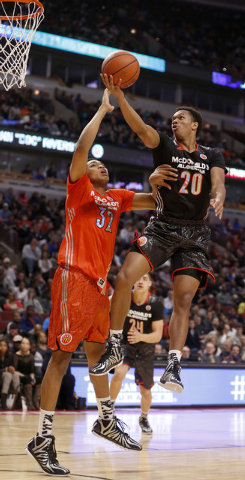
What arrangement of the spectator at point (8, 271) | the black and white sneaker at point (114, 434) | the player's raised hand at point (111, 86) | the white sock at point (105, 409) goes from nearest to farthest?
the player's raised hand at point (111, 86) → the black and white sneaker at point (114, 434) → the white sock at point (105, 409) → the spectator at point (8, 271)

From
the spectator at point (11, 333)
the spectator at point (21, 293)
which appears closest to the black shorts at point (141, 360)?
the spectator at point (11, 333)

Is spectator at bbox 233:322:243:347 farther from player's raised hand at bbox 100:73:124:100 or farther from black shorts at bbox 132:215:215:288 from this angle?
player's raised hand at bbox 100:73:124:100

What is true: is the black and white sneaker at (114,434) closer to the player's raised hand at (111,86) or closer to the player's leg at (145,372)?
the player's raised hand at (111,86)

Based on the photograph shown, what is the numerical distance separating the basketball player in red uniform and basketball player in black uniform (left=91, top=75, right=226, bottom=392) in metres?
0.20

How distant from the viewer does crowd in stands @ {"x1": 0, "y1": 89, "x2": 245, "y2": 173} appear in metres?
25.4

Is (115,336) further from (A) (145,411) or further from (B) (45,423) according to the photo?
(A) (145,411)

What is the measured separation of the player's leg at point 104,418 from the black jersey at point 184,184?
147cm

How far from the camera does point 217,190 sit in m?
5.56

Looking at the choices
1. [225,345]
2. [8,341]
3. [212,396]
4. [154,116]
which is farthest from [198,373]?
[154,116]

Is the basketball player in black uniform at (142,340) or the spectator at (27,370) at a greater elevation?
the basketball player in black uniform at (142,340)

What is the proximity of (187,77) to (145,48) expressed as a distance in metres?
2.88

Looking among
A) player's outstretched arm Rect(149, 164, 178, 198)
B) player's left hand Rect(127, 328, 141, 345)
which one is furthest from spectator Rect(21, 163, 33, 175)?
player's outstretched arm Rect(149, 164, 178, 198)

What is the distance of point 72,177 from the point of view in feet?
18.8

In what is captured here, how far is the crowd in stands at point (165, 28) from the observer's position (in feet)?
102
